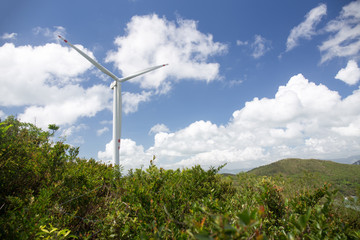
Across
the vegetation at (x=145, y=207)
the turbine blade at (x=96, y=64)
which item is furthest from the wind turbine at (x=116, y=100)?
the vegetation at (x=145, y=207)

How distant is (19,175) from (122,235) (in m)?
3.56

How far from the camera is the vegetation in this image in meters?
2.10

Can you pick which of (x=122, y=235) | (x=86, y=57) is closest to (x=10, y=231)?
(x=122, y=235)

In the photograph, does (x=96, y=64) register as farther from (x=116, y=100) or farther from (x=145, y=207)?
Answer: (x=145, y=207)

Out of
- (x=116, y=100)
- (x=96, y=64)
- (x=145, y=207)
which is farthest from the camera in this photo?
(x=96, y=64)

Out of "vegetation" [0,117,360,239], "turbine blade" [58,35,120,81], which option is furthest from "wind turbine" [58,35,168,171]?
"vegetation" [0,117,360,239]

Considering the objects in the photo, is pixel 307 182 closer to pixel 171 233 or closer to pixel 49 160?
pixel 171 233

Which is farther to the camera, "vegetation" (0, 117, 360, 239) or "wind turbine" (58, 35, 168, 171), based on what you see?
"wind turbine" (58, 35, 168, 171)

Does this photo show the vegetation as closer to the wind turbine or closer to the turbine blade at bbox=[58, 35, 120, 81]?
the wind turbine

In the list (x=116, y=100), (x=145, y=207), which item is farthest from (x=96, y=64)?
(x=145, y=207)

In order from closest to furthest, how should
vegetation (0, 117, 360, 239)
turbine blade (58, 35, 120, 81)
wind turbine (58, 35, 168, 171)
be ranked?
vegetation (0, 117, 360, 239), wind turbine (58, 35, 168, 171), turbine blade (58, 35, 120, 81)

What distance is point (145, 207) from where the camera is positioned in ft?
11.1

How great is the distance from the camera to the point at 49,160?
5.22 meters

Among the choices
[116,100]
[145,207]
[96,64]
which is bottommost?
[145,207]
